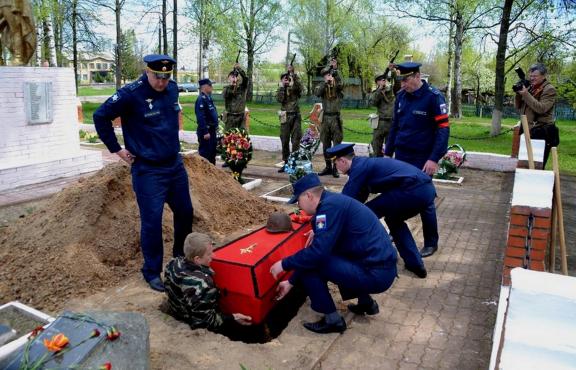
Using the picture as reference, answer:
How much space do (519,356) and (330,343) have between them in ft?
6.66

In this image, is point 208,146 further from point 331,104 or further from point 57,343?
point 57,343

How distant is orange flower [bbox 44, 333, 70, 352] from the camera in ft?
8.11

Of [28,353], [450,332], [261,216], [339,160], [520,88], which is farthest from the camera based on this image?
[261,216]

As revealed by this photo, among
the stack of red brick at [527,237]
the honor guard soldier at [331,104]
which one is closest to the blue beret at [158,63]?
the stack of red brick at [527,237]

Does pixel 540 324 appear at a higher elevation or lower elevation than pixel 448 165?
higher

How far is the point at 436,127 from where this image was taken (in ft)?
17.9

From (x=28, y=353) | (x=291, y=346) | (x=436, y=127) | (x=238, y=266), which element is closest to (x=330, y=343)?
(x=291, y=346)

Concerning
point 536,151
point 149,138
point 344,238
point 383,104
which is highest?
point 383,104

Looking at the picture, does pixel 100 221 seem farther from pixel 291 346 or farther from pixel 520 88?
pixel 520 88

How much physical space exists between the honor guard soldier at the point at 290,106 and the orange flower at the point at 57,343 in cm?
791

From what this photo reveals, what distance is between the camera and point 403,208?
15.0 feet

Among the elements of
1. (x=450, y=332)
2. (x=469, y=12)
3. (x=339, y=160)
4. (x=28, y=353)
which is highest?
(x=469, y=12)

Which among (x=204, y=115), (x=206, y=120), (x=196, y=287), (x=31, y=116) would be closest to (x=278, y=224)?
(x=196, y=287)

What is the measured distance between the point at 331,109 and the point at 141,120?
5920 millimetres
